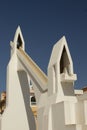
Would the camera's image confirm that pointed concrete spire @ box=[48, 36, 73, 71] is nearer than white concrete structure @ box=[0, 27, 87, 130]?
No

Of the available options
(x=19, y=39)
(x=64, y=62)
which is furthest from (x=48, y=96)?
(x=19, y=39)

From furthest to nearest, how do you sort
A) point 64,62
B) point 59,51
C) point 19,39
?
point 19,39
point 64,62
point 59,51

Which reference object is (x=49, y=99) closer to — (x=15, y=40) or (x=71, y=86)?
(x=71, y=86)

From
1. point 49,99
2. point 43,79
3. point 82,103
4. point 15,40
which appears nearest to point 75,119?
point 82,103

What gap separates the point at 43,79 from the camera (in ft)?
85.6

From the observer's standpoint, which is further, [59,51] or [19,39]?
[19,39]

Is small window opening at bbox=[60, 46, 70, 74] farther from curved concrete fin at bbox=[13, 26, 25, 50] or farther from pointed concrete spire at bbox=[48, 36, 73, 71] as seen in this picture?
curved concrete fin at bbox=[13, 26, 25, 50]

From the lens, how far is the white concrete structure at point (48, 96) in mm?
20922

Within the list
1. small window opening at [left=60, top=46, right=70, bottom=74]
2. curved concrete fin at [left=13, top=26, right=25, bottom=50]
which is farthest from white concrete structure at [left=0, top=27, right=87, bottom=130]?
curved concrete fin at [left=13, top=26, right=25, bottom=50]

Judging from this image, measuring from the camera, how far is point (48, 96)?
23844 mm

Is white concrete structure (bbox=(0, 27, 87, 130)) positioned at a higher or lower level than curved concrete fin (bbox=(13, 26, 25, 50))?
lower

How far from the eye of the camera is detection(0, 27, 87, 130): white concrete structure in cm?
2092

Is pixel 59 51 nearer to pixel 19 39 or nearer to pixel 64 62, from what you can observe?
pixel 64 62

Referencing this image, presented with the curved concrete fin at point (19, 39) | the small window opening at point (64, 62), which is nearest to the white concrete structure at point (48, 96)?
the small window opening at point (64, 62)
